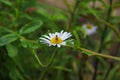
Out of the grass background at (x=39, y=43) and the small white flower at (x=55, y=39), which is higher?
the grass background at (x=39, y=43)

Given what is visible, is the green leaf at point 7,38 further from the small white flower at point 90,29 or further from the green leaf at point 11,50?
the small white flower at point 90,29

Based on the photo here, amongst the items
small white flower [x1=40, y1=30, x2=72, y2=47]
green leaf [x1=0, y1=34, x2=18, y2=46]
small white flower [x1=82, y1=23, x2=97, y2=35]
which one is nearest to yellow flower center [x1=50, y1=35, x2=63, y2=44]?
small white flower [x1=40, y1=30, x2=72, y2=47]

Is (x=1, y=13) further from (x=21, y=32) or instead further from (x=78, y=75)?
(x=78, y=75)

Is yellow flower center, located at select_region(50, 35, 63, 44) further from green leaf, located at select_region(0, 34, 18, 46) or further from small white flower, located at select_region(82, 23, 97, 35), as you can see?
small white flower, located at select_region(82, 23, 97, 35)

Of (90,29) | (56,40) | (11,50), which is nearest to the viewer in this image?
(56,40)

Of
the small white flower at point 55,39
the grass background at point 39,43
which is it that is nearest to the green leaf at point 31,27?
the grass background at point 39,43

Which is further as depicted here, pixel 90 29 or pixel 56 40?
pixel 90 29

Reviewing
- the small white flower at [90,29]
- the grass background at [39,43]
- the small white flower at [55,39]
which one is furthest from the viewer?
the small white flower at [90,29]

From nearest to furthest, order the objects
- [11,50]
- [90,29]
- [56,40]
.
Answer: [56,40] < [11,50] < [90,29]

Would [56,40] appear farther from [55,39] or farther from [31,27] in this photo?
[31,27]

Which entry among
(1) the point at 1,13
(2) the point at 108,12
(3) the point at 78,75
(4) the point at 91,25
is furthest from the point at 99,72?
(1) the point at 1,13

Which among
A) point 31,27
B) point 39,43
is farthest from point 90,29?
point 39,43
